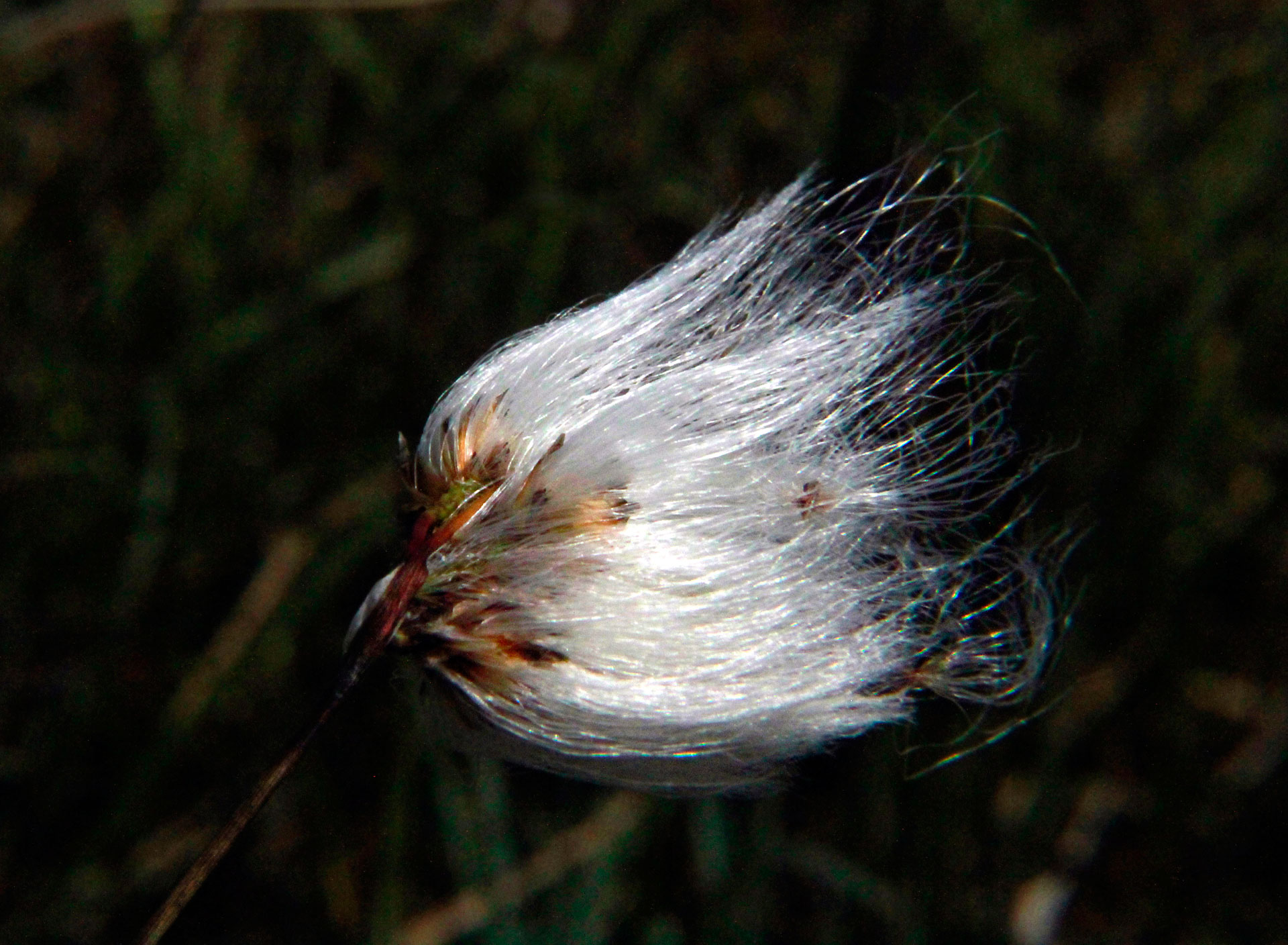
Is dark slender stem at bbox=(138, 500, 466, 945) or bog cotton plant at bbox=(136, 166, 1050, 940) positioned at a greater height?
dark slender stem at bbox=(138, 500, 466, 945)

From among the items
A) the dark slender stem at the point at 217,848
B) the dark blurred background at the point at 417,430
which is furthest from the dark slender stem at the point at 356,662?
the dark blurred background at the point at 417,430

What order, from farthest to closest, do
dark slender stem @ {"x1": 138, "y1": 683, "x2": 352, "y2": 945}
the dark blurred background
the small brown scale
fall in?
1. the dark blurred background
2. the small brown scale
3. dark slender stem @ {"x1": 138, "y1": 683, "x2": 352, "y2": 945}

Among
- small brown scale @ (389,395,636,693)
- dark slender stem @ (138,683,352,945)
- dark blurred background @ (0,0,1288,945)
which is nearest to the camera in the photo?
dark slender stem @ (138,683,352,945)

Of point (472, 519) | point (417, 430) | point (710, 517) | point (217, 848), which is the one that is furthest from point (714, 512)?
point (417, 430)

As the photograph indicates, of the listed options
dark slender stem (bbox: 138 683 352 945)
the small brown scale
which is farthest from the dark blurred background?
dark slender stem (bbox: 138 683 352 945)

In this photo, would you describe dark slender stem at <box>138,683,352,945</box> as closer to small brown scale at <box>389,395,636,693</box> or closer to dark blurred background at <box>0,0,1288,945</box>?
small brown scale at <box>389,395,636,693</box>

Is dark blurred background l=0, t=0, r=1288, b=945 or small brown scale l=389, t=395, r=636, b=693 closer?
small brown scale l=389, t=395, r=636, b=693
